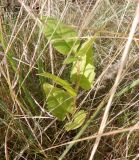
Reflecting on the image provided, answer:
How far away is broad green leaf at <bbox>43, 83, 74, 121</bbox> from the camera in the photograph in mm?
641

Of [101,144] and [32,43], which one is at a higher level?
[32,43]

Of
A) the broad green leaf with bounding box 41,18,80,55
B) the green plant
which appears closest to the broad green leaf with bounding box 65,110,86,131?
the green plant

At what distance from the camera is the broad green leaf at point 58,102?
0.64 m

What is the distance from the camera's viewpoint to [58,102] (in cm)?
66

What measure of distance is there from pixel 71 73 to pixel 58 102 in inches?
2.2

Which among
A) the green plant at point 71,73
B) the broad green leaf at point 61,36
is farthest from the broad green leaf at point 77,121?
the broad green leaf at point 61,36

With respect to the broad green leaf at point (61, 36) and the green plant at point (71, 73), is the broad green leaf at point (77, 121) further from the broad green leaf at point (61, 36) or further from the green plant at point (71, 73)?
the broad green leaf at point (61, 36)

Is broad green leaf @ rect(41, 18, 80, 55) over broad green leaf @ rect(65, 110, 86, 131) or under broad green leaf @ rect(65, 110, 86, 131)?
over

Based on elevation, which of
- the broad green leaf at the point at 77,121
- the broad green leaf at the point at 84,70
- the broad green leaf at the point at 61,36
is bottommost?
the broad green leaf at the point at 77,121

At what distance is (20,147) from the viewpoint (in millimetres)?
686

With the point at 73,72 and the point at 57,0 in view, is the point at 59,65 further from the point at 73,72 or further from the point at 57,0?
the point at 57,0

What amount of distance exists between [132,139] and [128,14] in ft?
1.77

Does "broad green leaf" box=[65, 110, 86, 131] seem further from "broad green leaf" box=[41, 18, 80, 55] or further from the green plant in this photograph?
"broad green leaf" box=[41, 18, 80, 55]

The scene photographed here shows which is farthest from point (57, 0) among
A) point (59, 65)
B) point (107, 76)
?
point (107, 76)
